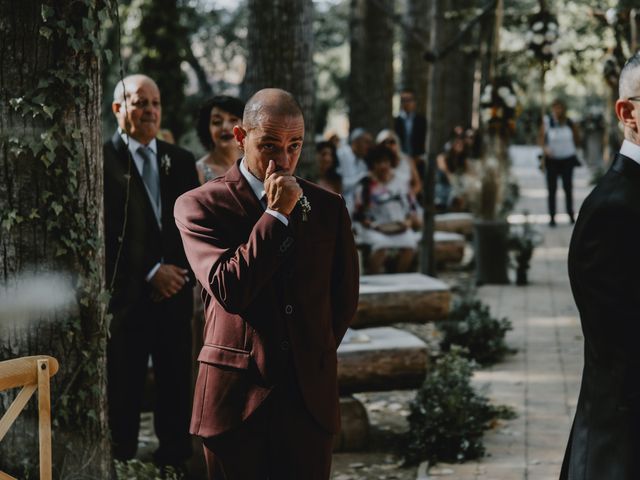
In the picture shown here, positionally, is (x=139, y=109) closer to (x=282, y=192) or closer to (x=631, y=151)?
(x=282, y=192)

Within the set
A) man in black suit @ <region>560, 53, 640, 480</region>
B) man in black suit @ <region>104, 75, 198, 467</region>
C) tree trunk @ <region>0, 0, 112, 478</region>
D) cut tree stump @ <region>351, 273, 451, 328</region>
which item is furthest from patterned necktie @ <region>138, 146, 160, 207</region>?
cut tree stump @ <region>351, 273, 451, 328</region>

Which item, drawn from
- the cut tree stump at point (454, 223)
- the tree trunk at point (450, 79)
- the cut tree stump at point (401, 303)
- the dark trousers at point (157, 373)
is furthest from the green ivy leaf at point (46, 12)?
the cut tree stump at point (454, 223)

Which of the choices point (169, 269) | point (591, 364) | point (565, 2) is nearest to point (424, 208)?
point (169, 269)

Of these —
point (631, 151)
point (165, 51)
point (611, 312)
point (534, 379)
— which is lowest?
point (534, 379)

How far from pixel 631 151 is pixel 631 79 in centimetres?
23

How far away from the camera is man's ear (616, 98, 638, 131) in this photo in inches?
134

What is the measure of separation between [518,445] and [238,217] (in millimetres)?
3748

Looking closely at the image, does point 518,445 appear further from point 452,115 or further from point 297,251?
point 452,115

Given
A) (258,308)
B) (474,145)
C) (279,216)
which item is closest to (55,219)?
(258,308)

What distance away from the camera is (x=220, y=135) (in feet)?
20.4

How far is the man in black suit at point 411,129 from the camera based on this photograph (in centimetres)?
1691

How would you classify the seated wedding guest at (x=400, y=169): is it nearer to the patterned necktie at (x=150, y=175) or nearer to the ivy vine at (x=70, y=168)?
the patterned necktie at (x=150, y=175)

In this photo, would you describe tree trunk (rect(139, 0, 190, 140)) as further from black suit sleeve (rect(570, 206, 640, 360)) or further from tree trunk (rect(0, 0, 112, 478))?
black suit sleeve (rect(570, 206, 640, 360))

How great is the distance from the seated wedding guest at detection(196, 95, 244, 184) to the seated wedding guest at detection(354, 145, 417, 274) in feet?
20.5
